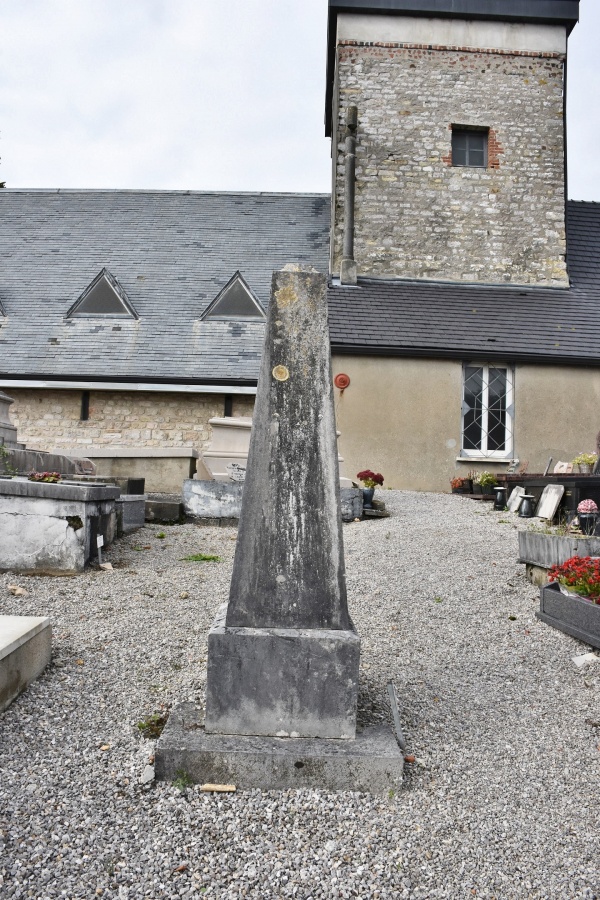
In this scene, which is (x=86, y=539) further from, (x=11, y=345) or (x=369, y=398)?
(x=11, y=345)

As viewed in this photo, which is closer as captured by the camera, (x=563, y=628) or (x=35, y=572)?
(x=563, y=628)

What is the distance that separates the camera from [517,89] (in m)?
15.5

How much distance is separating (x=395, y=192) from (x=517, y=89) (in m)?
3.50

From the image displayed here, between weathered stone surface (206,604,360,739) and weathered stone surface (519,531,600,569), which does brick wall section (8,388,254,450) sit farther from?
weathered stone surface (206,604,360,739)

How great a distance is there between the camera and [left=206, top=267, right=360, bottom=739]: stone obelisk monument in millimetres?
3033

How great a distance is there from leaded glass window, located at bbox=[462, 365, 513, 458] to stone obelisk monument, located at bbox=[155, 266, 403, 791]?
431 inches

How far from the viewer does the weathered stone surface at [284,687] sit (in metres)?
3.03

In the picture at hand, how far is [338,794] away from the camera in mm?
2859

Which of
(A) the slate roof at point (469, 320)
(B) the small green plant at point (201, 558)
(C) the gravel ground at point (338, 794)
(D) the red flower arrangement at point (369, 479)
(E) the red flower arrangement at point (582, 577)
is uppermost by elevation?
(A) the slate roof at point (469, 320)

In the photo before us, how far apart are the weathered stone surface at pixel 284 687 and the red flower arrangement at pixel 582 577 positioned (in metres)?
2.48

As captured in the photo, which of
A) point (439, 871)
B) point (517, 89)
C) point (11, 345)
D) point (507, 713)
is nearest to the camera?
point (439, 871)

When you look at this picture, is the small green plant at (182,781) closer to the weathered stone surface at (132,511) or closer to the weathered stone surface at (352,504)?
the weathered stone surface at (132,511)

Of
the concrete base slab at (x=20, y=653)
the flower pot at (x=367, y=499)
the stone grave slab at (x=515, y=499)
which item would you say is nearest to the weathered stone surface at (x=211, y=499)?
the flower pot at (x=367, y=499)

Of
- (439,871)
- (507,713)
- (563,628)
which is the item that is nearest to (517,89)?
(563,628)
